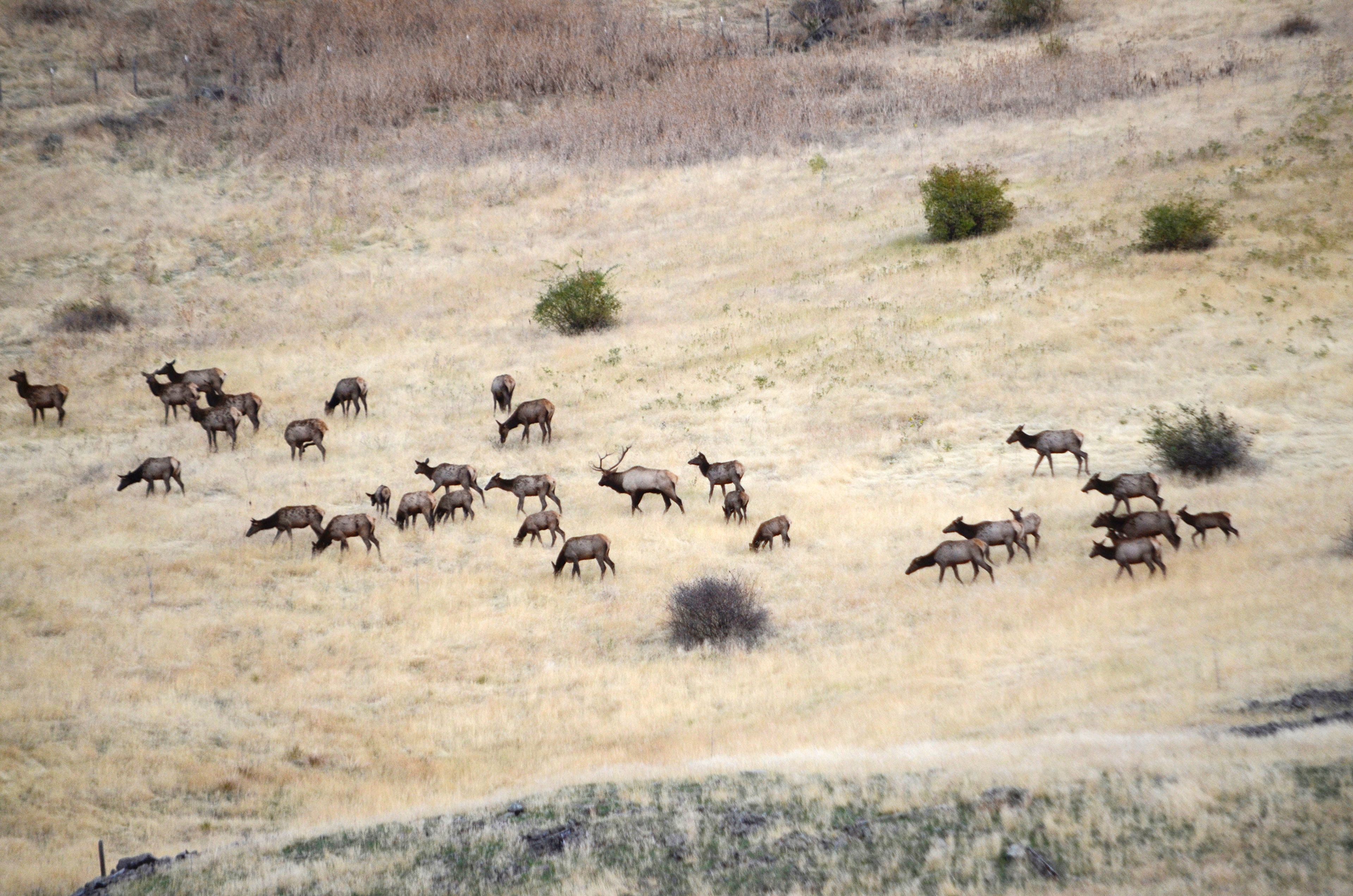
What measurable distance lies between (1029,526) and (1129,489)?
2833 millimetres

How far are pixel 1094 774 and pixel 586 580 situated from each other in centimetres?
1325

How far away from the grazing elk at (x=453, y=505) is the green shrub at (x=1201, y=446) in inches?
643

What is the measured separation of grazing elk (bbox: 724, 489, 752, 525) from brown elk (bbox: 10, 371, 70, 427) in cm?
2180

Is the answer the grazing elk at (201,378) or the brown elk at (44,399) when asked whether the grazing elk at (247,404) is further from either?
the brown elk at (44,399)

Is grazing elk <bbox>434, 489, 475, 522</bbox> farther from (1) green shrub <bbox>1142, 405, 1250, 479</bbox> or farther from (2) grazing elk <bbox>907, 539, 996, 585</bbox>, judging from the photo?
(1) green shrub <bbox>1142, 405, 1250, 479</bbox>

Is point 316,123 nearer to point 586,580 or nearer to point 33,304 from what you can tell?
point 33,304

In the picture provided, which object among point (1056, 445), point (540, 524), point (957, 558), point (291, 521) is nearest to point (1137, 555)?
point (957, 558)

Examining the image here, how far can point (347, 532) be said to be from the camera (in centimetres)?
2502

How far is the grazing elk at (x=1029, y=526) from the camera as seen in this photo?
23.4m

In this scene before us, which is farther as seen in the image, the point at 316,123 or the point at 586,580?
the point at 316,123

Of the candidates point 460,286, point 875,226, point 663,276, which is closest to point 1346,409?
point 875,226

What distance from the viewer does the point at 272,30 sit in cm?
7481

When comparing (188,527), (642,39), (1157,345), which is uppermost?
(642,39)

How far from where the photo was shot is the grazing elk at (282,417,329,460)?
1226 inches
